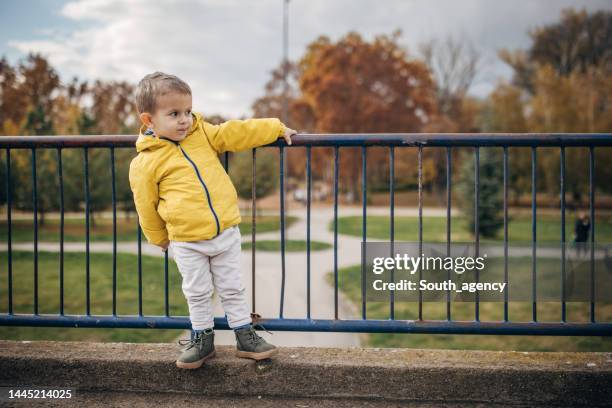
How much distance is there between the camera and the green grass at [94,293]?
7.13 meters

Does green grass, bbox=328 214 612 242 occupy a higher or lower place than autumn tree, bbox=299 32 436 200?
lower

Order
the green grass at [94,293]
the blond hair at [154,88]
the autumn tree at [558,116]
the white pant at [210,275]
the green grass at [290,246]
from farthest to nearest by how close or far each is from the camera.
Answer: the autumn tree at [558,116]
the green grass at [290,246]
the green grass at [94,293]
the white pant at [210,275]
the blond hair at [154,88]

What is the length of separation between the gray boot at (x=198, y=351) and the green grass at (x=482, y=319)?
14.0 feet

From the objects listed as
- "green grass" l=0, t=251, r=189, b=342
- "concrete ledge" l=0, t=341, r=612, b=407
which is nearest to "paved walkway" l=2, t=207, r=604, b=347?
"green grass" l=0, t=251, r=189, b=342

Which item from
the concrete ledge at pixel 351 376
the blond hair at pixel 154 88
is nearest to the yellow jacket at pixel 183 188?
the blond hair at pixel 154 88

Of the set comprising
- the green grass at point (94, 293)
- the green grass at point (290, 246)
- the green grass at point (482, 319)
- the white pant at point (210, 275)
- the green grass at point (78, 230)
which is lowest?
the green grass at point (482, 319)

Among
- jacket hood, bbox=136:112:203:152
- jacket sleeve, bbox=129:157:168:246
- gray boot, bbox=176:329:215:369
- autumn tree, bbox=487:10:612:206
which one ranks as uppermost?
autumn tree, bbox=487:10:612:206

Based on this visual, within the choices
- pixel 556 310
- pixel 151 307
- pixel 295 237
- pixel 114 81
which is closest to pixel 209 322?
pixel 151 307

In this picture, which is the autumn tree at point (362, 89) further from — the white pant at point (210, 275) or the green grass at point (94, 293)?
the white pant at point (210, 275)

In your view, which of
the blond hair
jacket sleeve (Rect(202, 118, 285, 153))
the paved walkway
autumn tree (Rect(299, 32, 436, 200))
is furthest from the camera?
autumn tree (Rect(299, 32, 436, 200))

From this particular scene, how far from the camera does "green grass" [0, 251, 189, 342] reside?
7.13m

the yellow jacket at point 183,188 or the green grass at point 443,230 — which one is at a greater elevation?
the yellow jacket at point 183,188

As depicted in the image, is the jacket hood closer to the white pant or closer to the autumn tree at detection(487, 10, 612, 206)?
the white pant

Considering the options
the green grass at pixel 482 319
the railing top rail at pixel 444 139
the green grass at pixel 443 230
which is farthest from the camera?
the green grass at pixel 443 230
